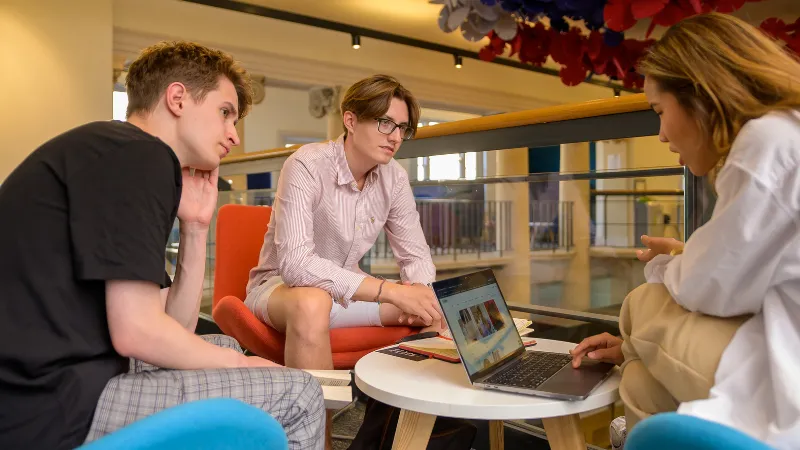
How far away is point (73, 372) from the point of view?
3.53ft

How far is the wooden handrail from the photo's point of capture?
1773 mm

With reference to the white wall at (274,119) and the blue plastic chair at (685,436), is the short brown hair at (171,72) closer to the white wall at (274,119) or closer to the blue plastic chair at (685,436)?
the blue plastic chair at (685,436)

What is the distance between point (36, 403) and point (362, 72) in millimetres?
8063

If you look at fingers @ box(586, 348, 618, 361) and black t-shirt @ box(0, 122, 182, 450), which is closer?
black t-shirt @ box(0, 122, 182, 450)

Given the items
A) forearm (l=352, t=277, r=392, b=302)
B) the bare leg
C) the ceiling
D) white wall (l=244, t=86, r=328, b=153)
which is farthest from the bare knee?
white wall (l=244, t=86, r=328, b=153)

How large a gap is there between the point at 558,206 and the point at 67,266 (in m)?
1.83

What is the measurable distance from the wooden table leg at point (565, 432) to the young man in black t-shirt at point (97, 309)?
18.1 inches

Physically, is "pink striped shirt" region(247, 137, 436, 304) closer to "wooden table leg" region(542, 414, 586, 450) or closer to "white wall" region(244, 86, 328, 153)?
"wooden table leg" region(542, 414, 586, 450)

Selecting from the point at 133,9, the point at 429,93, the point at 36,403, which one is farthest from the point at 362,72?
the point at 36,403

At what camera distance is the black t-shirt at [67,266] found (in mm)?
1040

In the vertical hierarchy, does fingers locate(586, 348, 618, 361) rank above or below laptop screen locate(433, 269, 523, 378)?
below

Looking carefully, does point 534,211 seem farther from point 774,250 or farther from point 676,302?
point 774,250

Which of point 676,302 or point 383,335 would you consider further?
point 383,335

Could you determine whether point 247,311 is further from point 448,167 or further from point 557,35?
point 557,35
